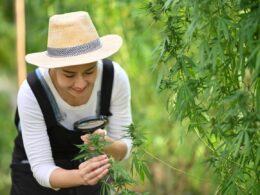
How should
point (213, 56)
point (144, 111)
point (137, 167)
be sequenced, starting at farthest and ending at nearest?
point (144, 111) → point (137, 167) → point (213, 56)

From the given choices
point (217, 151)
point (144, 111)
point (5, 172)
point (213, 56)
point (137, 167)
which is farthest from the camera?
point (5, 172)

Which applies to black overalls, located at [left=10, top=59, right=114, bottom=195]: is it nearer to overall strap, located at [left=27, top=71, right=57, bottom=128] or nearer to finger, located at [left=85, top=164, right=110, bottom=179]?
overall strap, located at [left=27, top=71, right=57, bottom=128]

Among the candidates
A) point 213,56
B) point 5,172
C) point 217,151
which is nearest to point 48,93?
point 217,151

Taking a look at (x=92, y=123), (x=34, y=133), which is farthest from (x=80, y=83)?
(x=34, y=133)

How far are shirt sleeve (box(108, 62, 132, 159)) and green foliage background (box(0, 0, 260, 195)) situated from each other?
0.59 ft

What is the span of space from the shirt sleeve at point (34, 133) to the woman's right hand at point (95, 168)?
1.02ft

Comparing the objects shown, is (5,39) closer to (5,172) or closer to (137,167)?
(5,172)

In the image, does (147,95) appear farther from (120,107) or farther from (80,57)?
(80,57)

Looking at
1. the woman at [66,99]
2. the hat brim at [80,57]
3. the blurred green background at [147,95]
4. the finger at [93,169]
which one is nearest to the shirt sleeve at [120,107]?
the woman at [66,99]

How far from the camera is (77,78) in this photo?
2797 millimetres

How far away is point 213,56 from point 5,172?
581 centimetres

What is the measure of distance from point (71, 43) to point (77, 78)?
7.3 inches

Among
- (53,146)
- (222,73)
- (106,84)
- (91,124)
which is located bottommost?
(53,146)

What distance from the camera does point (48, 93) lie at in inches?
117
